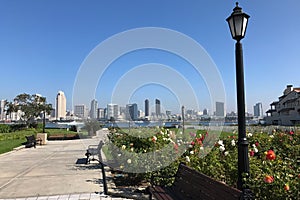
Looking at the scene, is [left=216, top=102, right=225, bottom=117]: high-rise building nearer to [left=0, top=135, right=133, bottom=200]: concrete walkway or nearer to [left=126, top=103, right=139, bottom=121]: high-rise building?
[left=126, top=103, right=139, bottom=121]: high-rise building

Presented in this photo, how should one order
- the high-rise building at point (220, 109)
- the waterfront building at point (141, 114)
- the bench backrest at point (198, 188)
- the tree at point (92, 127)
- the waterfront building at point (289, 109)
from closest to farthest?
the bench backrest at point (198, 188) < the high-rise building at point (220, 109) < the waterfront building at point (141, 114) < the tree at point (92, 127) < the waterfront building at point (289, 109)

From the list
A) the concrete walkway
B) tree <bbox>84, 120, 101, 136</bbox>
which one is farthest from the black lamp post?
tree <bbox>84, 120, 101, 136</bbox>

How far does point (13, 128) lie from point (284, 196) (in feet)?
105

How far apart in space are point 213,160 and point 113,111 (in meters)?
5.79

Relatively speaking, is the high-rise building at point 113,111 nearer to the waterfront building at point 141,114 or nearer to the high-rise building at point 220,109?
the waterfront building at point 141,114

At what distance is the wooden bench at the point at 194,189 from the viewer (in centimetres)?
260

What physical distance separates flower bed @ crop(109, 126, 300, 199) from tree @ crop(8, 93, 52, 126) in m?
26.4

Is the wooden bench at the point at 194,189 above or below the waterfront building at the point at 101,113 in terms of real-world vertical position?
below

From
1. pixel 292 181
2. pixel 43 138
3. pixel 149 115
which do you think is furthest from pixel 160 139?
pixel 43 138

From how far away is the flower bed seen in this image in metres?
2.81

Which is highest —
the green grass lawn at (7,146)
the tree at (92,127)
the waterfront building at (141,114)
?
the waterfront building at (141,114)

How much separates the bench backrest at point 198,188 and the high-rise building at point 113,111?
5580 mm

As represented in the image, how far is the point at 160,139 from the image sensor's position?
18.5ft

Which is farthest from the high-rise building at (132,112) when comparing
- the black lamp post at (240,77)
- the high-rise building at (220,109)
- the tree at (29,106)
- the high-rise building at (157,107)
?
the tree at (29,106)
